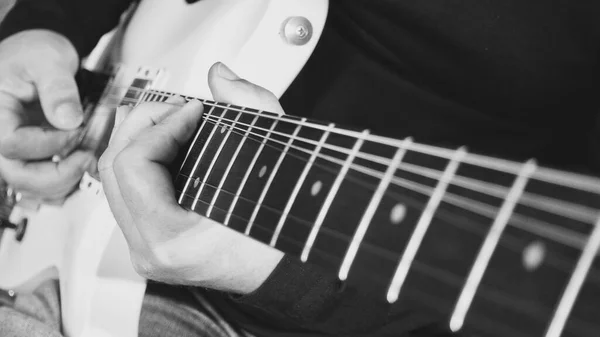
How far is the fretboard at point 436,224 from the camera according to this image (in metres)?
0.25

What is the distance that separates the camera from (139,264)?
620mm

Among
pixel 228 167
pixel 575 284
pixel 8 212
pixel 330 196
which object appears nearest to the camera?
pixel 575 284

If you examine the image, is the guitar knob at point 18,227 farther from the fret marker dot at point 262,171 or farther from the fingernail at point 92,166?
the fret marker dot at point 262,171

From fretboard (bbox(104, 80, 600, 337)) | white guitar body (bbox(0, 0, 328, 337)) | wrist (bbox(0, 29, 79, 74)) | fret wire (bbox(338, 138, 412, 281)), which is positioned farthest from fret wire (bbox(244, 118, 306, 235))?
wrist (bbox(0, 29, 79, 74))

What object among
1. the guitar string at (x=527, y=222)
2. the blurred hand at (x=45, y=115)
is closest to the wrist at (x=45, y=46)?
the blurred hand at (x=45, y=115)

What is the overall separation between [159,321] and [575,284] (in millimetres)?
646

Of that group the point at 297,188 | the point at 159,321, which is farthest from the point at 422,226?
the point at 159,321

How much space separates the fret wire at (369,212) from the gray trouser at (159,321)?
1.50 feet

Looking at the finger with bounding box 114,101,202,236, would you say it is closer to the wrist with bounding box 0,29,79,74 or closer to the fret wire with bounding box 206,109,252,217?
the fret wire with bounding box 206,109,252,217

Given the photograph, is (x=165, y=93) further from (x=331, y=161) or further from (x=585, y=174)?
(x=585, y=174)

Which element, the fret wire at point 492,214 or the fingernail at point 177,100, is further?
the fingernail at point 177,100

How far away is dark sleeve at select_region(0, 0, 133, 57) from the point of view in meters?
0.91

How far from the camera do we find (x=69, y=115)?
81 cm

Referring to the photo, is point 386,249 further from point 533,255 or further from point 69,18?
point 69,18
